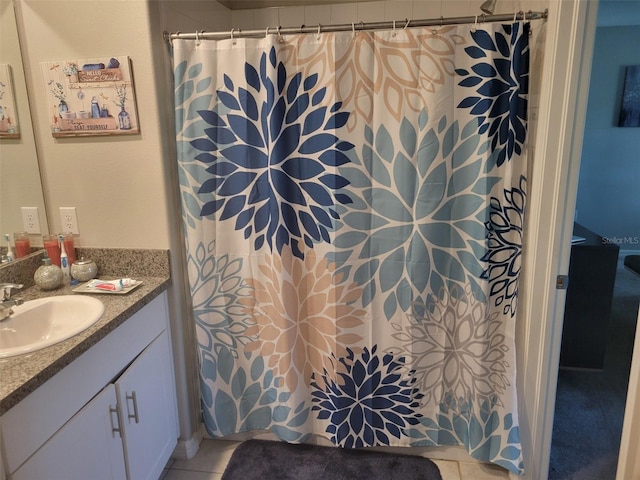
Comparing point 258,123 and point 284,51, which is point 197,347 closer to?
point 258,123

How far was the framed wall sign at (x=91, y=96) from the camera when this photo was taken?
1694 millimetres

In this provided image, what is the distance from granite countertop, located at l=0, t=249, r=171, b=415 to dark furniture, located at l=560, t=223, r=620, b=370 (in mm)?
2294

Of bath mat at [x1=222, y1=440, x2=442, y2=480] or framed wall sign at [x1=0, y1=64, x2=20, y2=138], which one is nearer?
framed wall sign at [x1=0, y1=64, x2=20, y2=138]

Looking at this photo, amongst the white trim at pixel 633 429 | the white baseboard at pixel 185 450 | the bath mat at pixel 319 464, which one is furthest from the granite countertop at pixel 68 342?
the white trim at pixel 633 429

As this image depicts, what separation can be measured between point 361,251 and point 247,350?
2.28 ft

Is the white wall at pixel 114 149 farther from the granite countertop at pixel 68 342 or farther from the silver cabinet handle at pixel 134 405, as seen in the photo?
the silver cabinet handle at pixel 134 405

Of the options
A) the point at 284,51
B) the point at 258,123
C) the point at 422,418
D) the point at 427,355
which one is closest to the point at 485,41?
the point at 284,51

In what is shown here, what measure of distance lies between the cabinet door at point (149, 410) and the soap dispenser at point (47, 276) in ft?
1.46

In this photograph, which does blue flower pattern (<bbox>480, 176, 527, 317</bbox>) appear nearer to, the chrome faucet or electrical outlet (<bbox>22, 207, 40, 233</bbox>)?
the chrome faucet

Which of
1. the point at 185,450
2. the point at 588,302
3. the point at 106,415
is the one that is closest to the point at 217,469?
the point at 185,450

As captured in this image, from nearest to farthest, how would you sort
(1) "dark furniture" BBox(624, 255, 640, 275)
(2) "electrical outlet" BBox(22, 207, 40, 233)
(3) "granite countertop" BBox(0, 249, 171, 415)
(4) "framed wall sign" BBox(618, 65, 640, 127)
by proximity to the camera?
(3) "granite countertop" BBox(0, 249, 171, 415)
(2) "electrical outlet" BBox(22, 207, 40, 233)
(1) "dark furniture" BBox(624, 255, 640, 275)
(4) "framed wall sign" BBox(618, 65, 640, 127)

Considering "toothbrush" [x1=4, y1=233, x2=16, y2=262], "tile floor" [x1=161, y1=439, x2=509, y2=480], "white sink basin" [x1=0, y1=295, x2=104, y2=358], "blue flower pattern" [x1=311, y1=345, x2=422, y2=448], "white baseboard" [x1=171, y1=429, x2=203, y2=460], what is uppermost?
"toothbrush" [x1=4, y1=233, x2=16, y2=262]

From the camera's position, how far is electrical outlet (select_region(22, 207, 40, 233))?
5.85ft

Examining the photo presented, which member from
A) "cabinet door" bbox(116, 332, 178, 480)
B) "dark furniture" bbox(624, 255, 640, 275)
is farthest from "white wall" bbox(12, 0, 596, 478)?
"dark furniture" bbox(624, 255, 640, 275)
